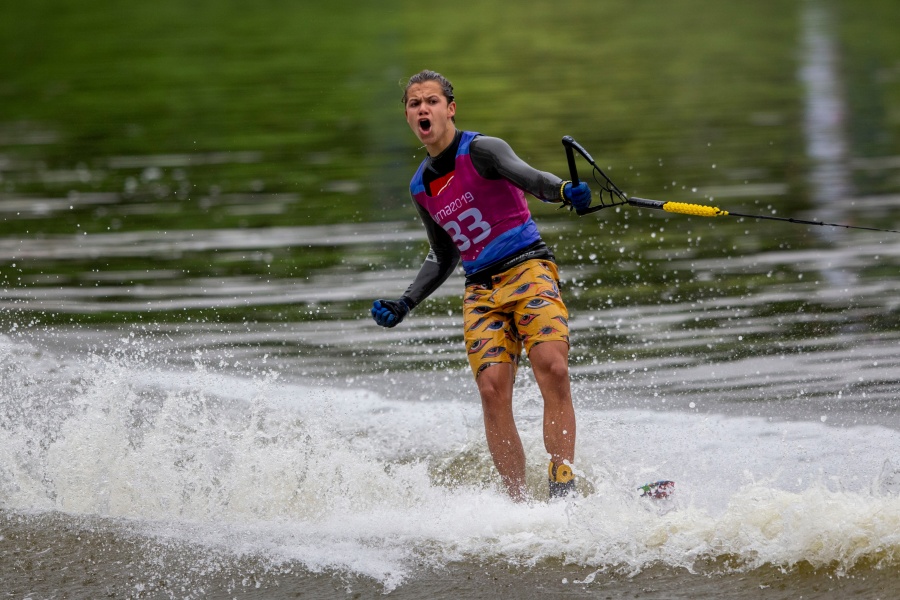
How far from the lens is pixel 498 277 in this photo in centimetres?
625

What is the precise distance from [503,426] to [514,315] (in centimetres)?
53

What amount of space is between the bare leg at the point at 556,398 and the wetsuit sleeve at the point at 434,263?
90 centimetres

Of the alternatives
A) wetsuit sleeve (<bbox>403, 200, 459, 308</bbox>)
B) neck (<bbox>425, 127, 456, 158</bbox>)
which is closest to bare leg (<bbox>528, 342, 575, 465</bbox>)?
wetsuit sleeve (<bbox>403, 200, 459, 308</bbox>)

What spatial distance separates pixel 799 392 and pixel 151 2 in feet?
146

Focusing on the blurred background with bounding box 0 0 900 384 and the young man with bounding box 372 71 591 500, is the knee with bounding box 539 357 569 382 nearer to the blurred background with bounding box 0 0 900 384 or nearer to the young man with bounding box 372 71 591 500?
the young man with bounding box 372 71 591 500

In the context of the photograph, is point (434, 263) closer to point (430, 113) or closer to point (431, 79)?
point (430, 113)

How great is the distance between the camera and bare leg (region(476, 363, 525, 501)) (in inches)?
240

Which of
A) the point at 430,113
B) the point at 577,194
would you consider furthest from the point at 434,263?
the point at 577,194

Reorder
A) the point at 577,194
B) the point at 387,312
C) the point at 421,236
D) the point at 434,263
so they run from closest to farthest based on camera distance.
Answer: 1. the point at 577,194
2. the point at 387,312
3. the point at 434,263
4. the point at 421,236

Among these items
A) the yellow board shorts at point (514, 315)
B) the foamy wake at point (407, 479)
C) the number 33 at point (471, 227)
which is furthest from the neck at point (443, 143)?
the foamy wake at point (407, 479)

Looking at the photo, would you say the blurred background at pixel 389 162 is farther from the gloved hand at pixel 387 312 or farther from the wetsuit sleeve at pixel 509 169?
the wetsuit sleeve at pixel 509 169

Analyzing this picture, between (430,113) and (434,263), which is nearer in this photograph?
(430,113)

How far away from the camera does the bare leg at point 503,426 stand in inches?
240

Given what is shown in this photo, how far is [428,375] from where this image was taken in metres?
8.53
